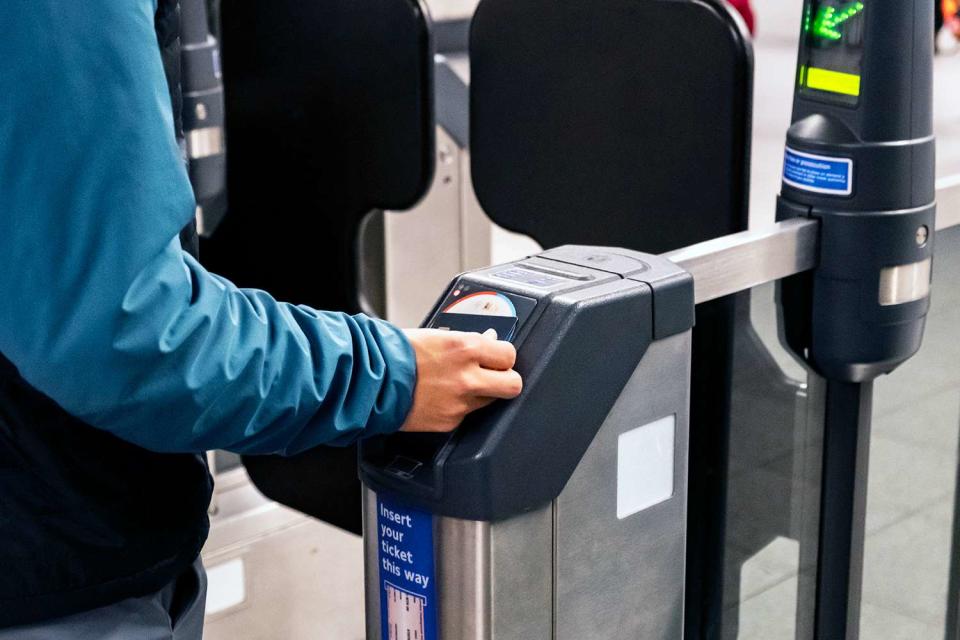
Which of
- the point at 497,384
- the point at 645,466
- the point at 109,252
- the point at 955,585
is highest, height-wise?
the point at 109,252

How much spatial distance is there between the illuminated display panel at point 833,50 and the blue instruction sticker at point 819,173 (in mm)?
64

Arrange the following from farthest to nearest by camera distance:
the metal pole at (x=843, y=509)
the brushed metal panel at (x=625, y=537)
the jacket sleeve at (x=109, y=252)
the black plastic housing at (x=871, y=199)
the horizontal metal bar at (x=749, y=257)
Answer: the metal pole at (x=843, y=509)
the black plastic housing at (x=871, y=199)
the horizontal metal bar at (x=749, y=257)
the brushed metal panel at (x=625, y=537)
the jacket sleeve at (x=109, y=252)

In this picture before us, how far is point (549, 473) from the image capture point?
3.80 feet

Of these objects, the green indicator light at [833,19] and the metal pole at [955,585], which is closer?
the green indicator light at [833,19]

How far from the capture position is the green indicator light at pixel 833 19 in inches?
56.7

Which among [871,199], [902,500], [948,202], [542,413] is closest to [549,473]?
[542,413]

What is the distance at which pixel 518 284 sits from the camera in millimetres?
1196

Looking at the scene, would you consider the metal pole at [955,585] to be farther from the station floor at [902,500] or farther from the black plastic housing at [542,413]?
the black plastic housing at [542,413]

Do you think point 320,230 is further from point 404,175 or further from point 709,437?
point 709,437

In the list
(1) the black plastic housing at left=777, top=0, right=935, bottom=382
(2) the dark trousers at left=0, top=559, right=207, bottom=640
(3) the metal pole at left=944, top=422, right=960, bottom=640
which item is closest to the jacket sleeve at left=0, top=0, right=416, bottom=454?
(2) the dark trousers at left=0, top=559, right=207, bottom=640

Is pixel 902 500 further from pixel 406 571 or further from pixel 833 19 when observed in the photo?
pixel 406 571

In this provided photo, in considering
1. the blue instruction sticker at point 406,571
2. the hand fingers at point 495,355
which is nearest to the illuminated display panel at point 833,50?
the hand fingers at point 495,355

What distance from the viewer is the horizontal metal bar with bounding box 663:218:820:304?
1314 mm

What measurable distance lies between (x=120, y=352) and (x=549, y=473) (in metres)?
0.37
